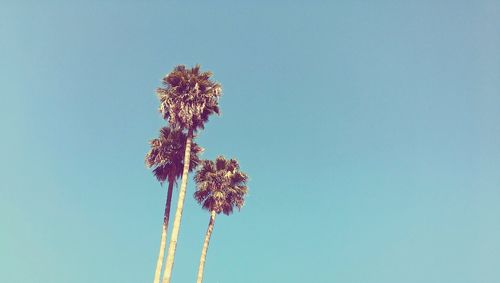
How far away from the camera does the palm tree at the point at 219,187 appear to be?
103 feet

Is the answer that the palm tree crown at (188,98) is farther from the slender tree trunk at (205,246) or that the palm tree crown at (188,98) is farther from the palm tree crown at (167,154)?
the slender tree trunk at (205,246)

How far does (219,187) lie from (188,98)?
25.8ft

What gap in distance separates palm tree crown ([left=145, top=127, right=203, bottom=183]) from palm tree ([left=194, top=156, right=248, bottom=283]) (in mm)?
2562

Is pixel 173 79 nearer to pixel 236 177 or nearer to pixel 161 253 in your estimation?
pixel 236 177

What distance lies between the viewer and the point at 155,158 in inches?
1169

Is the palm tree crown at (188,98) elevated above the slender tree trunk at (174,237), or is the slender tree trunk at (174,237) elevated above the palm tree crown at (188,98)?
the palm tree crown at (188,98)

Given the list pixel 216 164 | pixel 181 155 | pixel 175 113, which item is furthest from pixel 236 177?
pixel 175 113

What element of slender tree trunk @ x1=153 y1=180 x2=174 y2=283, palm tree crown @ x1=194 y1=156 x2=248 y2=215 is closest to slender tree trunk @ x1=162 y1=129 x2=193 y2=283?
slender tree trunk @ x1=153 y1=180 x2=174 y2=283

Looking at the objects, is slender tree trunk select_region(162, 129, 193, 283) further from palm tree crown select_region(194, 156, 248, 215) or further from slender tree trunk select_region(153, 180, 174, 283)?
palm tree crown select_region(194, 156, 248, 215)

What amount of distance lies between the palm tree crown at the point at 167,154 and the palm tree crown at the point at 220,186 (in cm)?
256

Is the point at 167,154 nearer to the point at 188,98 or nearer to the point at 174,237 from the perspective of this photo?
the point at 188,98

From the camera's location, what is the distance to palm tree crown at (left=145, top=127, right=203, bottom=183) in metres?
29.7

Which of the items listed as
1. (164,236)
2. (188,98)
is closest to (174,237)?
(164,236)

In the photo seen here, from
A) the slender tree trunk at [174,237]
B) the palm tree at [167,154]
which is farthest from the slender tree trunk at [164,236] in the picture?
the slender tree trunk at [174,237]
